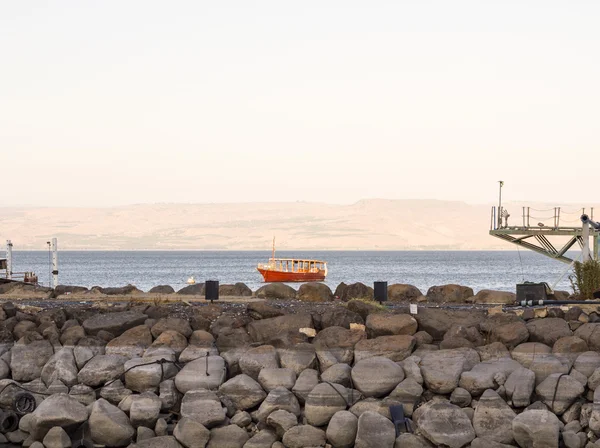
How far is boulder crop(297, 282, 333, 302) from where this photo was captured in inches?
870

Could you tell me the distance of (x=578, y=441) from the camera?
13508 mm

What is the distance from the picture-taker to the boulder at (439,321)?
15883mm

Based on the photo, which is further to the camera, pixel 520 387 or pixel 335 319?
pixel 335 319

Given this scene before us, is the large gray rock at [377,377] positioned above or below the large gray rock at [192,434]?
above

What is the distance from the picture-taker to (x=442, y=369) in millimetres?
14477

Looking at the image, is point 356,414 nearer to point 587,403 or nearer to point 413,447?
point 413,447

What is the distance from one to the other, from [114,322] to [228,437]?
144 inches

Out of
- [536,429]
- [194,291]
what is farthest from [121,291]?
[536,429]

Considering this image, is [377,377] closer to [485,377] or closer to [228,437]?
[485,377]

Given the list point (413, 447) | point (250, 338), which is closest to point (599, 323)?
point (413, 447)

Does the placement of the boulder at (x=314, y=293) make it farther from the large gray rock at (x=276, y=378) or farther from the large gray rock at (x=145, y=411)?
the large gray rock at (x=145, y=411)

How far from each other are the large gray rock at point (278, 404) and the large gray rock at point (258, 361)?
687 millimetres

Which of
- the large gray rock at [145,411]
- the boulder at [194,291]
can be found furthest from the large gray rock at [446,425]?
the boulder at [194,291]

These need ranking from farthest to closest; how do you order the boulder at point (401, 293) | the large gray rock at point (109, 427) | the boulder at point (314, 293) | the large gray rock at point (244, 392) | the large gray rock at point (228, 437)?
the boulder at point (401, 293)
the boulder at point (314, 293)
the large gray rock at point (244, 392)
the large gray rock at point (109, 427)
the large gray rock at point (228, 437)
